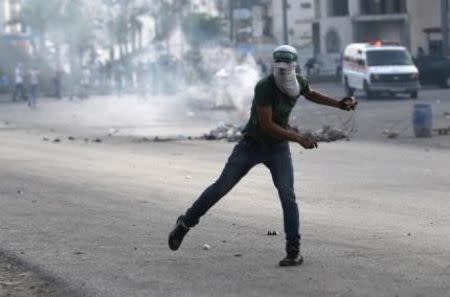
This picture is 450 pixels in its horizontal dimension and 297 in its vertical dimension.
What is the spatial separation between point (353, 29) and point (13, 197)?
6731 centimetres

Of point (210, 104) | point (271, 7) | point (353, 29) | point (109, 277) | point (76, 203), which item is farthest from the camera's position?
point (271, 7)

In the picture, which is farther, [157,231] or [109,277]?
[157,231]

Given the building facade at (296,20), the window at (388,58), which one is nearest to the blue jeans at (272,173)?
the window at (388,58)

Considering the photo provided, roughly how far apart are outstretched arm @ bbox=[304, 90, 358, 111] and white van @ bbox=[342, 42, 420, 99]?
3529 centimetres

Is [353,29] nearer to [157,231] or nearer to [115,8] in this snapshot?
[115,8]

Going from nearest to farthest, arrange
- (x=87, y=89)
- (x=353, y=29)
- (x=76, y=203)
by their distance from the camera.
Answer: (x=76, y=203)
(x=87, y=89)
(x=353, y=29)

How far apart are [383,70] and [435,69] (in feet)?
32.0

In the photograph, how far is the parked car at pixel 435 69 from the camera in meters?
53.4

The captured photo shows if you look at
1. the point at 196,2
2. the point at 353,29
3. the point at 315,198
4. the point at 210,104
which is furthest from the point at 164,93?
the point at 315,198

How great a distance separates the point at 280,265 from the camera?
9.38 metres

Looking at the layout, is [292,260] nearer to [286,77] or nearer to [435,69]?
[286,77]

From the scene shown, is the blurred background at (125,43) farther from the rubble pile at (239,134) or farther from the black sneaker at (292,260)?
the black sneaker at (292,260)

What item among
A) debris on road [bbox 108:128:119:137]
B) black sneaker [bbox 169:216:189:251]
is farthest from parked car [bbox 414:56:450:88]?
black sneaker [bbox 169:216:189:251]

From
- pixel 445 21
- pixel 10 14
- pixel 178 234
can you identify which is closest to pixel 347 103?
pixel 178 234
